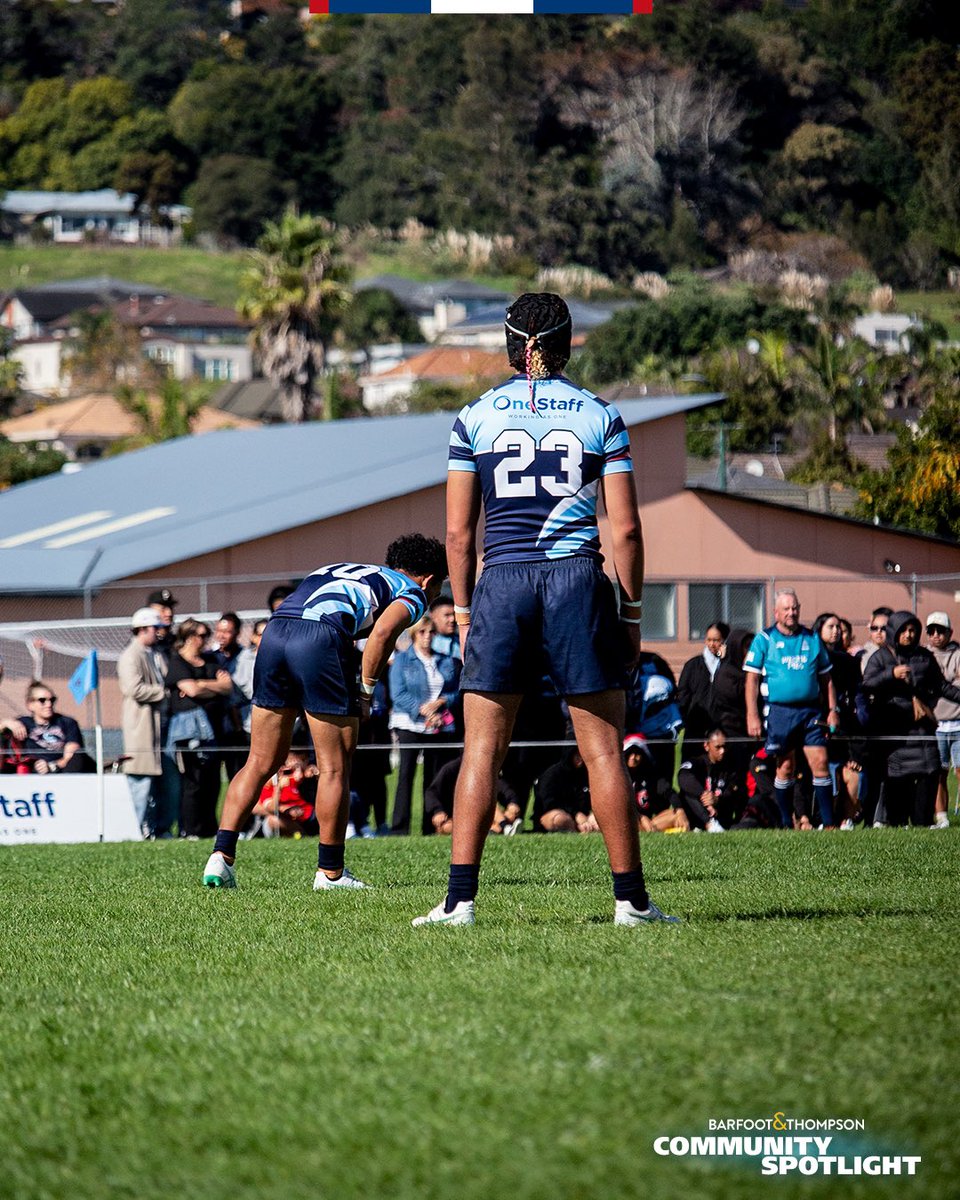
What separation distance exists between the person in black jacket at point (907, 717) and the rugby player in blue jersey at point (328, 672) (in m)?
7.54

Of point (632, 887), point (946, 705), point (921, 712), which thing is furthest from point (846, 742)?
point (632, 887)

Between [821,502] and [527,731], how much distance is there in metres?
26.3

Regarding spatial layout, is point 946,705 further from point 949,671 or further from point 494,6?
point 494,6

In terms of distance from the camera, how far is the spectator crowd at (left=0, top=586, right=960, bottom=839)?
14992mm

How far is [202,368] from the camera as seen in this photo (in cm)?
14950

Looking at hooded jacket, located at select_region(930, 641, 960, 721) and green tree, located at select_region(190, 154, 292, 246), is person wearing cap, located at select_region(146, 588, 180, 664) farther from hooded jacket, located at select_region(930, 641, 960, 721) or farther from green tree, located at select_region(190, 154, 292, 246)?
green tree, located at select_region(190, 154, 292, 246)

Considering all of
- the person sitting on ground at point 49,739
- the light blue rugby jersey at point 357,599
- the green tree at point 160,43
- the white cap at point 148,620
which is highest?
the green tree at point 160,43

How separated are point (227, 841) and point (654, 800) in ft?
22.3

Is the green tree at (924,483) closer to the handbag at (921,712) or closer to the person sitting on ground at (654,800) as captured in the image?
the handbag at (921,712)

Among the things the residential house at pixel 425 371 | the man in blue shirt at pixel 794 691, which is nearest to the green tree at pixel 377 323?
the residential house at pixel 425 371

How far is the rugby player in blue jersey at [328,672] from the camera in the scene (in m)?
8.62

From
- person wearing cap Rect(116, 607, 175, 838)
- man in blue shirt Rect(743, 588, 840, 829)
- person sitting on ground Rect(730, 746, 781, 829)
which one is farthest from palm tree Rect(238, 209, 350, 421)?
man in blue shirt Rect(743, 588, 840, 829)

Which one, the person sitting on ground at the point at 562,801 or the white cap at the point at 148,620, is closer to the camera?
the person sitting on ground at the point at 562,801

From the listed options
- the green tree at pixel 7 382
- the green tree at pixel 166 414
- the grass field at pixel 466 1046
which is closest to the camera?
the grass field at pixel 466 1046
